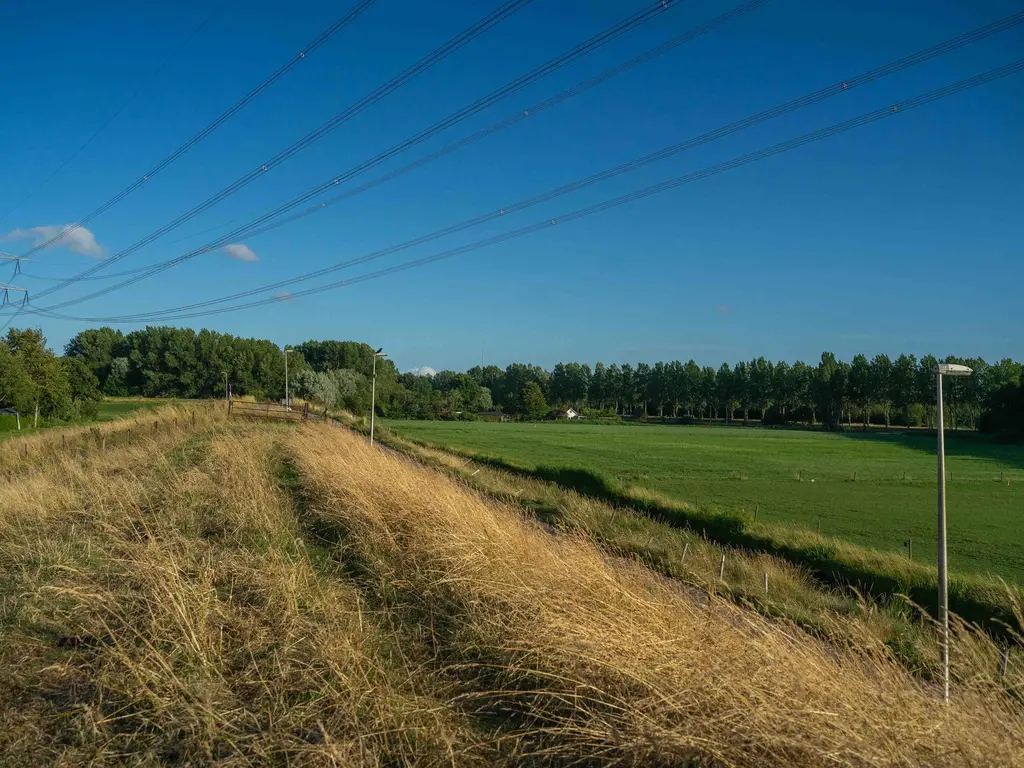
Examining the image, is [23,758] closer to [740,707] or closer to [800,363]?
[740,707]

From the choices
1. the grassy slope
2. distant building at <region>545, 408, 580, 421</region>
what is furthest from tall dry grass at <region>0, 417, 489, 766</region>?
distant building at <region>545, 408, 580, 421</region>

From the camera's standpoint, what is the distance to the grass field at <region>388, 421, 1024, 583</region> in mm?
27625

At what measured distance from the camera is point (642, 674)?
4223 millimetres

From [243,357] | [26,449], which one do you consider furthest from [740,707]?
[243,357]

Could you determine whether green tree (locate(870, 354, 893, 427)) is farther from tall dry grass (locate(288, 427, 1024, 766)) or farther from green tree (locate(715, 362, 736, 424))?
tall dry grass (locate(288, 427, 1024, 766))

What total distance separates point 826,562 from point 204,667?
20.0 metres

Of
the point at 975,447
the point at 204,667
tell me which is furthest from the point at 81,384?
the point at 975,447

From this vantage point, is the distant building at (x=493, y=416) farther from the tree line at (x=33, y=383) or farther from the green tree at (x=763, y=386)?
the tree line at (x=33, y=383)

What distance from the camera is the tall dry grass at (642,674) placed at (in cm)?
345

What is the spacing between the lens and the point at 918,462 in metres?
66.2

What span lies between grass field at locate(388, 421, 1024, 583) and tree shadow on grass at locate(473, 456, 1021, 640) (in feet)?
6.46

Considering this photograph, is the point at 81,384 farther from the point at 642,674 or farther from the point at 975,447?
the point at 975,447

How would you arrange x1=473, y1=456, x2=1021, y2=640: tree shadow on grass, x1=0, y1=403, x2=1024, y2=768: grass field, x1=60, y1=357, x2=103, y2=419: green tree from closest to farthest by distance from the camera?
x1=0, y1=403, x2=1024, y2=768: grass field < x1=473, y1=456, x2=1021, y2=640: tree shadow on grass < x1=60, y1=357, x2=103, y2=419: green tree

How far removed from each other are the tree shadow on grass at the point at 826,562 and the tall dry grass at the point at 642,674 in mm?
8217
